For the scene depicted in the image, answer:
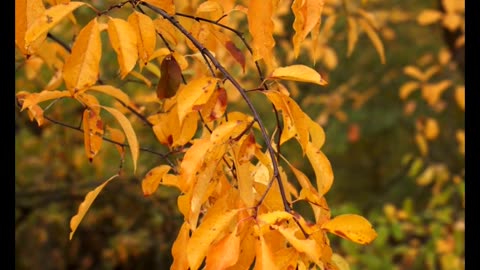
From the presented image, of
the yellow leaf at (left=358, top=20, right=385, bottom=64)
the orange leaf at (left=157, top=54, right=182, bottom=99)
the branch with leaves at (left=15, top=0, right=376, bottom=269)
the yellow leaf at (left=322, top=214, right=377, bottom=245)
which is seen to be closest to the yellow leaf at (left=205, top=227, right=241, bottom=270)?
the branch with leaves at (left=15, top=0, right=376, bottom=269)

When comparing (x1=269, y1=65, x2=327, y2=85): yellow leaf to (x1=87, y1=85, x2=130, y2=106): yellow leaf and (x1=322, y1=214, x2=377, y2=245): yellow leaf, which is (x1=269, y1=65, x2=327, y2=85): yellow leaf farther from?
(x1=87, y1=85, x2=130, y2=106): yellow leaf

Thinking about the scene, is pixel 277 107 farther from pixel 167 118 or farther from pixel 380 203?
pixel 380 203

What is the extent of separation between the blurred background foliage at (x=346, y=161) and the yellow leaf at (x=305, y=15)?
118cm

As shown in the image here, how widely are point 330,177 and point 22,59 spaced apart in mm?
877

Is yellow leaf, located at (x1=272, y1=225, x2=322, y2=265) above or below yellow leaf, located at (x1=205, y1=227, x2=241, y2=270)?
above

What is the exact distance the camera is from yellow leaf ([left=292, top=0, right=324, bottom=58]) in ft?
3.37

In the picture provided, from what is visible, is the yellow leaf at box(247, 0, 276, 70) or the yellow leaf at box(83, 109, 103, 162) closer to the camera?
the yellow leaf at box(247, 0, 276, 70)

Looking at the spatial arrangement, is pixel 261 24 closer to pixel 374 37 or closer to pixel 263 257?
pixel 263 257

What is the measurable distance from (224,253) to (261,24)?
0.30 m

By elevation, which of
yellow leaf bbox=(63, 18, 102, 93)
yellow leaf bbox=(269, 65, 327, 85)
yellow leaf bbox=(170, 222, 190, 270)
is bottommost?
yellow leaf bbox=(170, 222, 190, 270)

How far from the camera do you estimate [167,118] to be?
1.29 meters

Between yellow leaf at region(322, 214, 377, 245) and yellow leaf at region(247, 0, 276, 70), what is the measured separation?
232mm

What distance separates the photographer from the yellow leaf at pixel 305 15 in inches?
40.4

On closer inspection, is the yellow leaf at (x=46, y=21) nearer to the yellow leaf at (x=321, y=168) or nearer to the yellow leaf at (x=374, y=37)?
the yellow leaf at (x=321, y=168)
